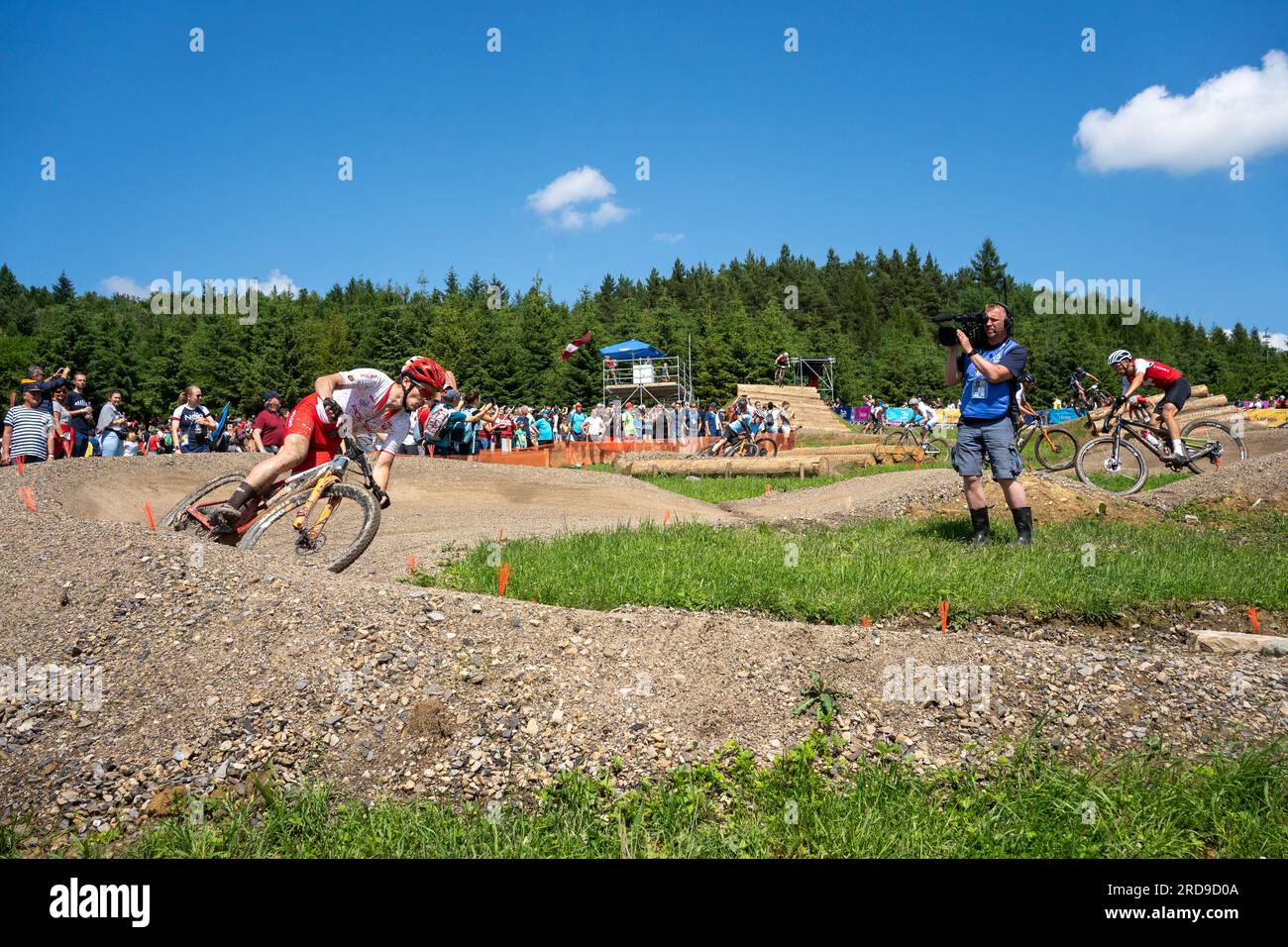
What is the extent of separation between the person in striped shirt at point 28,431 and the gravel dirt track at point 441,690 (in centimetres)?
1114

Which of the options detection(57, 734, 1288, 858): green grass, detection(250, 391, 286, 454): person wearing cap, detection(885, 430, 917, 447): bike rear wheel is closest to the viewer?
detection(57, 734, 1288, 858): green grass

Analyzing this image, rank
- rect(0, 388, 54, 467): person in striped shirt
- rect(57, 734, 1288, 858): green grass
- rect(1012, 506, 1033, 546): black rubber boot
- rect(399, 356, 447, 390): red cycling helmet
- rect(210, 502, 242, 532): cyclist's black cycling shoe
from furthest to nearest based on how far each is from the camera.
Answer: rect(0, 388, 54, 467): person in striped shirt
rect(1012, 506, 1033, 546): black rubber boot
rect(399, 356, 447, 390): red cycling helmet
rect(210, 502, 242, 532): cyclist's black cycling shoe
rect(57, 734, 1288, 858): green grass

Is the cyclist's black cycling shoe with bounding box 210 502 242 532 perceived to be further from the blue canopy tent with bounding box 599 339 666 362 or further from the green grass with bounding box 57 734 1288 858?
the blue canopy tent with bounding box 599 339 666 362

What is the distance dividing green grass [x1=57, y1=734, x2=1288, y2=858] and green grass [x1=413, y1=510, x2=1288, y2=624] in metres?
2.84

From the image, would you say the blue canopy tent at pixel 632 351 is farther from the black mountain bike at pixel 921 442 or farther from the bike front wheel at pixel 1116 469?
the bike front wheel at pixel 1116 469

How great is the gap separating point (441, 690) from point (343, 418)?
14.7 ft

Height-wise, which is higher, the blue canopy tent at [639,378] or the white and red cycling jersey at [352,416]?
Answer: the blue canopy tent at [639,378]

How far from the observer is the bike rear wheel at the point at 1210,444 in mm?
15430

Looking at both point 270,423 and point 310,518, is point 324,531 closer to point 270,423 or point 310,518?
point 310,518

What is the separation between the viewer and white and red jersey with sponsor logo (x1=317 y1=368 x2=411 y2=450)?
8328 millimetres

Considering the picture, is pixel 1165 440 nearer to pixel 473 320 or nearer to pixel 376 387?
pixel 376 387

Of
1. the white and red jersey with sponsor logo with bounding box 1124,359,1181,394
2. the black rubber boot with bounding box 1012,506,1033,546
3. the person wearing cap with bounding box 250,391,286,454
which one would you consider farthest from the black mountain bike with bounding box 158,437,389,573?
the white and red jersey with sponsor logo with bounding box 1124,359,1181,394

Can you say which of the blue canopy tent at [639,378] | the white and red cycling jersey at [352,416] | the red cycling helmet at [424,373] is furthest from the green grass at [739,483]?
the blue canopy tent at [639,378]

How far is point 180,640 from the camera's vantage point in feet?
15.8
